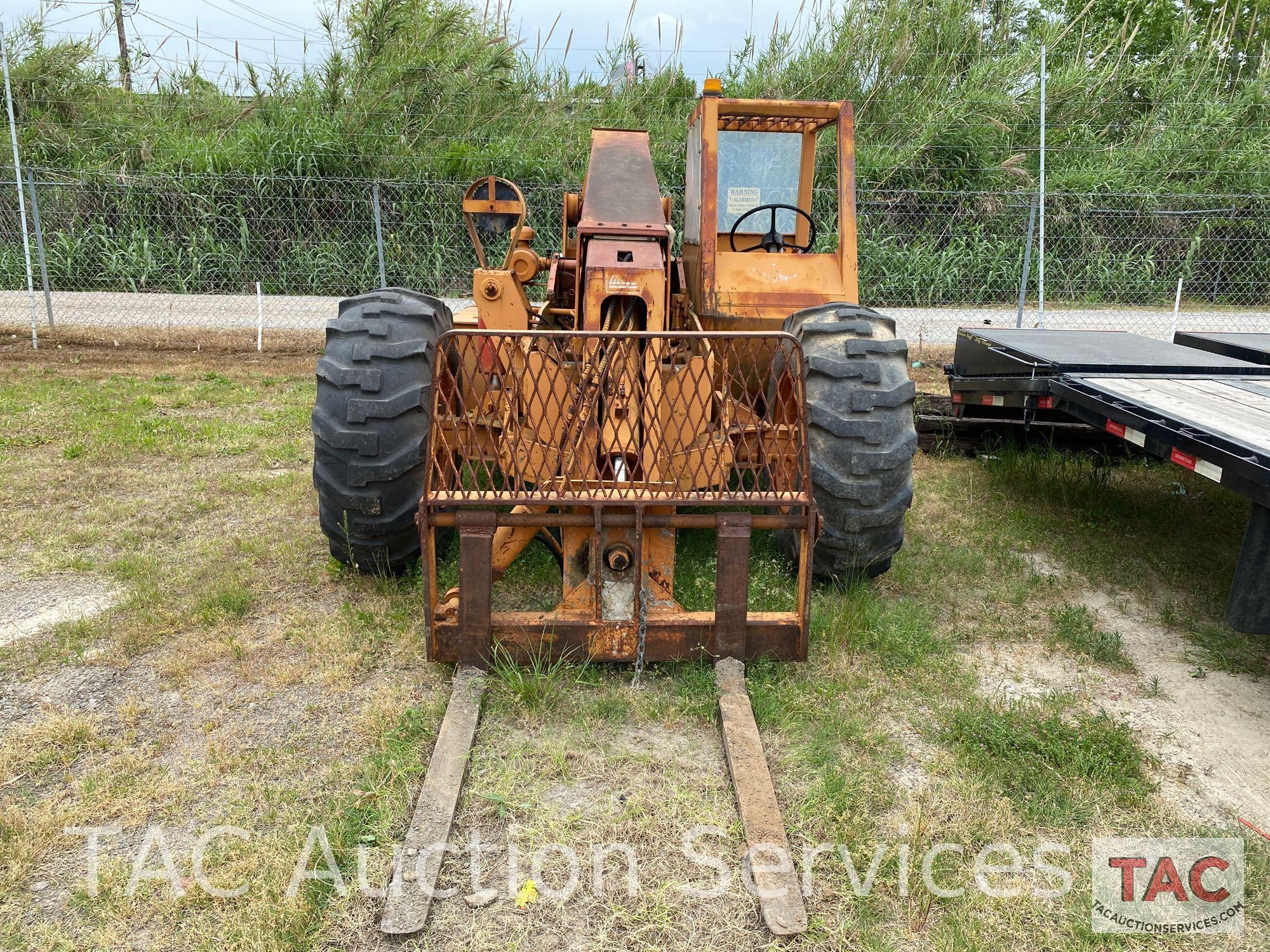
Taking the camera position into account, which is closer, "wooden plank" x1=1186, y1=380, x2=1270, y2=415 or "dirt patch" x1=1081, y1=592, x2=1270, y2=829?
"dirt patch" x1=1081, y1=592, x2=1270, y2=829

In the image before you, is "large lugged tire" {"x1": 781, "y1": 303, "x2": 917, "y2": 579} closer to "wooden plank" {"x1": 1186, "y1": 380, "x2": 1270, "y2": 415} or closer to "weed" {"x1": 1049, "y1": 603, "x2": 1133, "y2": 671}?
"weed" {"x1": 1049, "y1": 603, "x2": 1133, "y2": 671}

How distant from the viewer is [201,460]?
6.59 meters

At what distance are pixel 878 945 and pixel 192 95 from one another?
17.3 meters

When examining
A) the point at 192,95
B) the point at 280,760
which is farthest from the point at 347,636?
the point at 192,95

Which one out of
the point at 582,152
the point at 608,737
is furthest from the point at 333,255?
the point at 608,737

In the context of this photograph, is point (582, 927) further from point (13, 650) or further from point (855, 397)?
point (13, 650)

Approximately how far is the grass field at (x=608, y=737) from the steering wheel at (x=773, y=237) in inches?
71.0

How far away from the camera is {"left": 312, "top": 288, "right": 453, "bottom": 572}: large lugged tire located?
158 inches

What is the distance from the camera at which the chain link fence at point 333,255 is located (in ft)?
42.1

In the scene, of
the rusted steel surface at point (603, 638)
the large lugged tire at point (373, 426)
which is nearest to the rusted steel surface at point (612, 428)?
the large lugged tire at point (373, 426)

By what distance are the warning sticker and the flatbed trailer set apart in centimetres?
192

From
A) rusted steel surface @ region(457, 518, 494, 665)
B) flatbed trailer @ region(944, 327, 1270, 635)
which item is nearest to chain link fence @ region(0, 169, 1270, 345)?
flatbed trailer @ region(944, 327, 1270, 635)

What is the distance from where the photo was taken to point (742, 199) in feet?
19.5

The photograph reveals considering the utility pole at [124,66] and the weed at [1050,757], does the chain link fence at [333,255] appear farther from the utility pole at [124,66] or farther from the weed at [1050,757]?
the weed at [1050,757]
